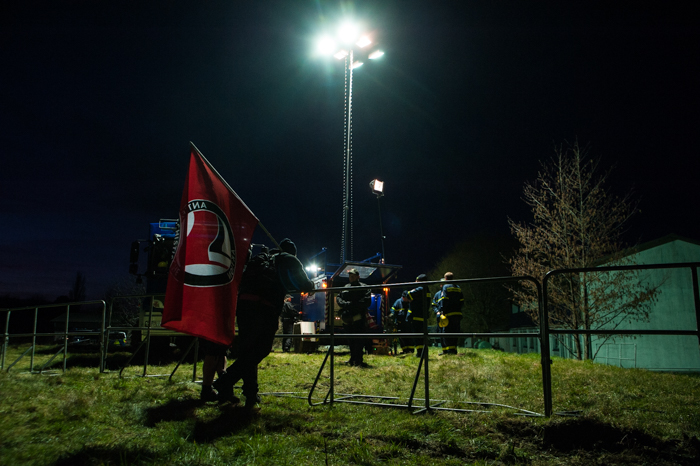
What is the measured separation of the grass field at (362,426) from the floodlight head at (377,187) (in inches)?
459

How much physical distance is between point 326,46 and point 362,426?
49.6 feet

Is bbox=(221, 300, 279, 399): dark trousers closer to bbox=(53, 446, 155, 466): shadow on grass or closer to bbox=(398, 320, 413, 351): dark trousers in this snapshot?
bbox=(53, 446, 155, 466): shadow on grass

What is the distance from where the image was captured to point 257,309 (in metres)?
5.03

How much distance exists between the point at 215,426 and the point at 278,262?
1.93 meters

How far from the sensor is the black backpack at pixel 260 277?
5.08 meters

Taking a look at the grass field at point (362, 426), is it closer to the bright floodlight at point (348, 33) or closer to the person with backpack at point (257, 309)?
the person with backpack at point (257, 309)

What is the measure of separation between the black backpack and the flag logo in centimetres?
38

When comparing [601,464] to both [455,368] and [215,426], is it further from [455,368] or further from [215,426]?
[455,368]

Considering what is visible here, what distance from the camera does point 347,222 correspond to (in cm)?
1573

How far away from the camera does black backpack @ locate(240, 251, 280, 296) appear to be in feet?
16.7

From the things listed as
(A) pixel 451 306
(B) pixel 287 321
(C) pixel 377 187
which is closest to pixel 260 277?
(A) pixel 451 306

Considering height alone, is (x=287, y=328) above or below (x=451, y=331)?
below

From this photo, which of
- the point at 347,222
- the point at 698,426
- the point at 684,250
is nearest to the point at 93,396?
the point at 698,426

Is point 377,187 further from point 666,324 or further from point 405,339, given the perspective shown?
point 666,324
